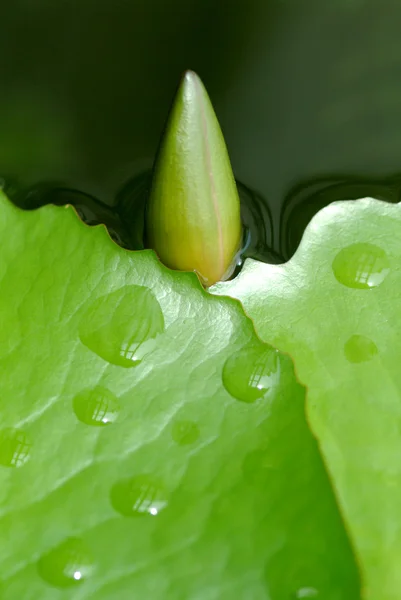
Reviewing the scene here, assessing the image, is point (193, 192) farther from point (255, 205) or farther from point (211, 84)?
point (211, 84)

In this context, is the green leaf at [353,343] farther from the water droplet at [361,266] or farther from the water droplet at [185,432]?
the water droplet at [185,432]

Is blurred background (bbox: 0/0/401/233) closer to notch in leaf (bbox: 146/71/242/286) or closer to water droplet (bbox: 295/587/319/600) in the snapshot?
notch in leaf (bbox: 146/71/242/286)

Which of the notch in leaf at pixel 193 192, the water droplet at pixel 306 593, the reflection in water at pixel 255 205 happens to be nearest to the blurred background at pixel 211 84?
the reflection in water at pixel 255 205

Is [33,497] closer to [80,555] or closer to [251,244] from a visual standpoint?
[80,555]

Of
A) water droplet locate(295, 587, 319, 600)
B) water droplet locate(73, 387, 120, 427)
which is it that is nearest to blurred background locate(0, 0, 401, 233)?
water droplet locate(73, 387, 120, 427)

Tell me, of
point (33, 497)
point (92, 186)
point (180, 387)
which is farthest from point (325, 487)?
point (92, 186)
